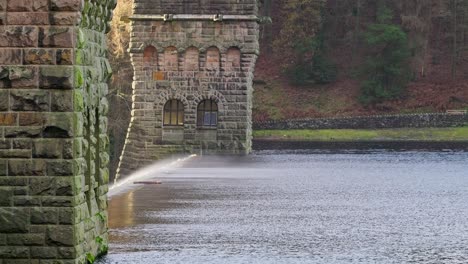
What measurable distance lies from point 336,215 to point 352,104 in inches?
2387

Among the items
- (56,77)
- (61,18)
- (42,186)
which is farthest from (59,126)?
(61,18)

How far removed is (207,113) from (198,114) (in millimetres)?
362

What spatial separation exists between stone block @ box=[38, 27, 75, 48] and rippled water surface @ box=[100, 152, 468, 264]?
344 cm

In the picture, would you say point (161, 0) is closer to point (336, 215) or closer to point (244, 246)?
point (336, 215)

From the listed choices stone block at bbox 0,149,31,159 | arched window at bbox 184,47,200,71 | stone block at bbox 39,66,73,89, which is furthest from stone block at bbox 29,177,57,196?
arched window at bbox 184,47,200,71

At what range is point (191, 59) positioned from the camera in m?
53.0

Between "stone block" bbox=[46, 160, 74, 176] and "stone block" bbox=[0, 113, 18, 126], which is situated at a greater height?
"stone block" bbox=[0, 113, 18, 126]

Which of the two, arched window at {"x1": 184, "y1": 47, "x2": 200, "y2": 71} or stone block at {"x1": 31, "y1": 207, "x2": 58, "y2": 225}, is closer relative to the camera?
stone block at {"x1": 31, "y1": 207, "x2": 58, "y2": 225}

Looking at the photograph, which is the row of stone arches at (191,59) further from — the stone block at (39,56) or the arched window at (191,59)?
the stone block at (39,56)

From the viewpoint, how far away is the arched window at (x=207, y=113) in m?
53.4

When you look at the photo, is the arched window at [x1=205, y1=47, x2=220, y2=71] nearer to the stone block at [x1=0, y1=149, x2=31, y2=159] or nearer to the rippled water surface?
the rippled water surface

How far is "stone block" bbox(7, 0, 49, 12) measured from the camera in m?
15.9

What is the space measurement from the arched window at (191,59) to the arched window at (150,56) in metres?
1.19

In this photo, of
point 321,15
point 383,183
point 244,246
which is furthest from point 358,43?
point 244,246
